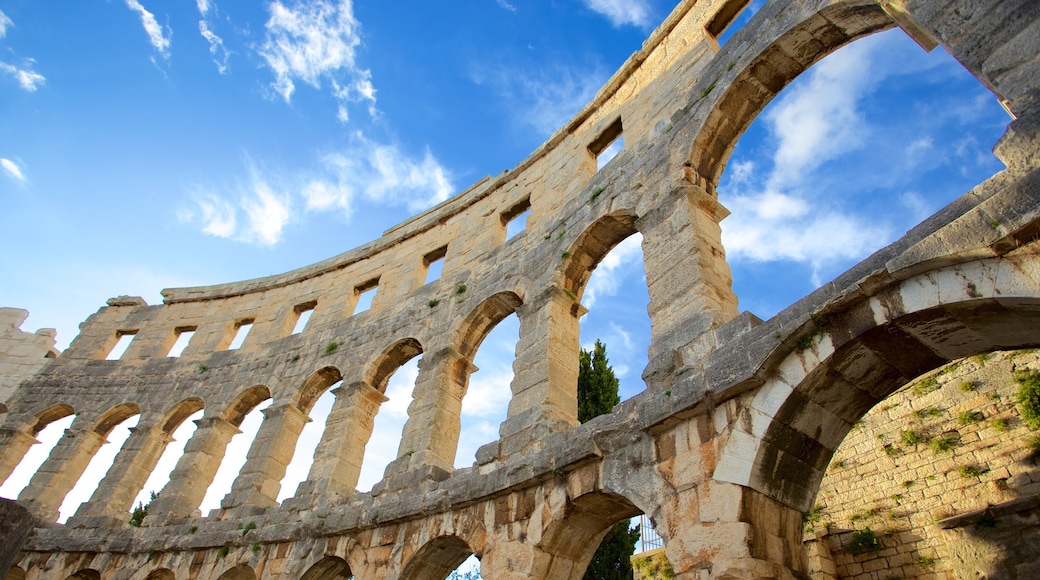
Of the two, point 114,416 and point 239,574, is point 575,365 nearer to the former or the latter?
point 239,574

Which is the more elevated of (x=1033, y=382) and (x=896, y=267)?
(x=1033, y=382)

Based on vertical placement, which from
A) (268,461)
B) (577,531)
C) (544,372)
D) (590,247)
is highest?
(590,247)

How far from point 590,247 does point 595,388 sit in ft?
20.5

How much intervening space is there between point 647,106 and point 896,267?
6.19 meters

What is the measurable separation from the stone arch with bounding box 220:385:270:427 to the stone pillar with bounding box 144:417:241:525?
0.16 meters

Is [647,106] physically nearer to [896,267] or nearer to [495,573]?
[896,267]

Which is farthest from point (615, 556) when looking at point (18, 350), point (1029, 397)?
point (18, 350)

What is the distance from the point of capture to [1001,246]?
3.35 m

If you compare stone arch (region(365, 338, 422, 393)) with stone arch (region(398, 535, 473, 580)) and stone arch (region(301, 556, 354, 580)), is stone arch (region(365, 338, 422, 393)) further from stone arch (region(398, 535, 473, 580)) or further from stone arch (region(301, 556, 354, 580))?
stone arch (region(398, 535, 473, 580))

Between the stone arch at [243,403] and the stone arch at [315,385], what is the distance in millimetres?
1117

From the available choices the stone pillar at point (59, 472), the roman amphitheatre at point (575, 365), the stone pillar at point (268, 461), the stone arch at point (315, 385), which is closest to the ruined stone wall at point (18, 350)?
the roman amphitheatre at point (575, 365)

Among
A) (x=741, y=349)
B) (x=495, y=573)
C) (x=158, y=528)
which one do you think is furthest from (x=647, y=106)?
(x=158, y=528)

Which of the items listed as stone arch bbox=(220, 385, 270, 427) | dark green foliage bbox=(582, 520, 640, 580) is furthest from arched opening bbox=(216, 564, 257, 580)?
dark green foliage bbox=(582, 520, 640, 580)

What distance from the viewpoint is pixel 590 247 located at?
27.9 ft
